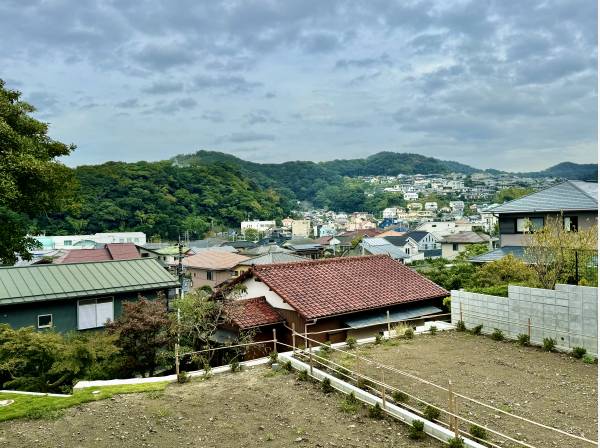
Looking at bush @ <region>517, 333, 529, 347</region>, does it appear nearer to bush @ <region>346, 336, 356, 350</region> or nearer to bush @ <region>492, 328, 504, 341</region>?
bush @ <region>492, 328, 504, 341</region>

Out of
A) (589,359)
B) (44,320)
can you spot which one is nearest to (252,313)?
(44,320)

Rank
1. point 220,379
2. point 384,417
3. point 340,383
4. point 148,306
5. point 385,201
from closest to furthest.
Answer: point 384,417, point 340,383, point 220,379, point 148,306, point 385,201

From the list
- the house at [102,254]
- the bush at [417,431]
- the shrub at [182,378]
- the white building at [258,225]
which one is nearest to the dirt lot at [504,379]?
the bush at [417,431]

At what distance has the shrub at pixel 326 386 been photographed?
10492 mm

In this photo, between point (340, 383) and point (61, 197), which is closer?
point (61, 197)

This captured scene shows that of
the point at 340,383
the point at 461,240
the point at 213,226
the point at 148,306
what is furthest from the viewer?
the point at 213,226

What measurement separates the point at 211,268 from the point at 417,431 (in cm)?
3666

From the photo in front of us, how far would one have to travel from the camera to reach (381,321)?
1595 centimetres

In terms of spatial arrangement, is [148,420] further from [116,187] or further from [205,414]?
[116,187]

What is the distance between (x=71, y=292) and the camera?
16375 millimetres

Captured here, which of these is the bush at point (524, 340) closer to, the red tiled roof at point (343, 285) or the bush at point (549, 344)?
the bush at point (549, 344)

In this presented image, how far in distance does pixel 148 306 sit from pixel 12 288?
5.98 metres

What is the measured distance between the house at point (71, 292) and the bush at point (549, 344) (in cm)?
1199

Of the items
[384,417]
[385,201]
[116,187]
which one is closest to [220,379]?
[384,417]
